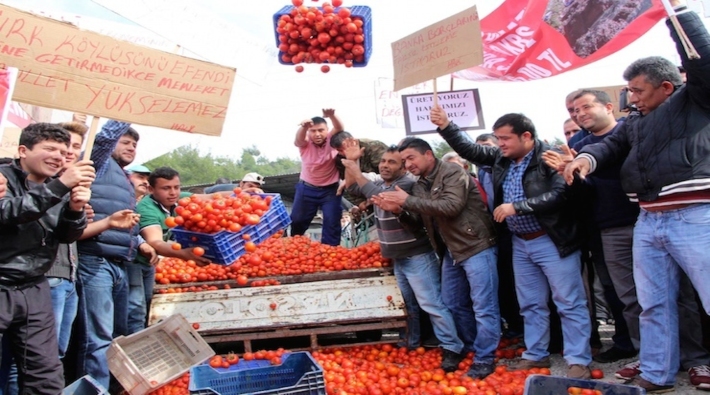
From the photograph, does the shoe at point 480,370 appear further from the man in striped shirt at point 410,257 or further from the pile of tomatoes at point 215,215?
the pile of tomatoes at point 215,215

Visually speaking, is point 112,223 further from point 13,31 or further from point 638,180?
point 638,180

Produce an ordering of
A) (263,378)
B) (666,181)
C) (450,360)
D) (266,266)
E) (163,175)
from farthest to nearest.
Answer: (266,266), (163,175), (450,360), (263,378), (666,181)

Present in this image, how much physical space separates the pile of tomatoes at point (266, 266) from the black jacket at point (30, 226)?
2.21 m

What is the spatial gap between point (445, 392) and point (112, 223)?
282 cm

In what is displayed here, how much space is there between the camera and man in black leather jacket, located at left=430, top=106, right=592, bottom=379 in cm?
424

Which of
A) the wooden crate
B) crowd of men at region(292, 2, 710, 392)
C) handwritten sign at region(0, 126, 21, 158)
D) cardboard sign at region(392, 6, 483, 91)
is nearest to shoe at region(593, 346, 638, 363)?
crowd of men at region(292, 2, 710, 392)

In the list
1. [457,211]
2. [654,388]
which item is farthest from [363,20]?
[654,388]

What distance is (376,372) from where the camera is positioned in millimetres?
4723

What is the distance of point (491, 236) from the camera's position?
15.6 feet

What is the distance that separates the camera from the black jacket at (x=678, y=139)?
3082mm

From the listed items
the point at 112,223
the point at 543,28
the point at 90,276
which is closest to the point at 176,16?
the point at 112,223

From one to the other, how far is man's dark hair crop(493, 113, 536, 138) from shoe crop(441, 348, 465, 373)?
7.00 feet

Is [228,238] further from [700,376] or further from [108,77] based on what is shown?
[700,376]

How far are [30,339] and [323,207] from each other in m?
4.41
